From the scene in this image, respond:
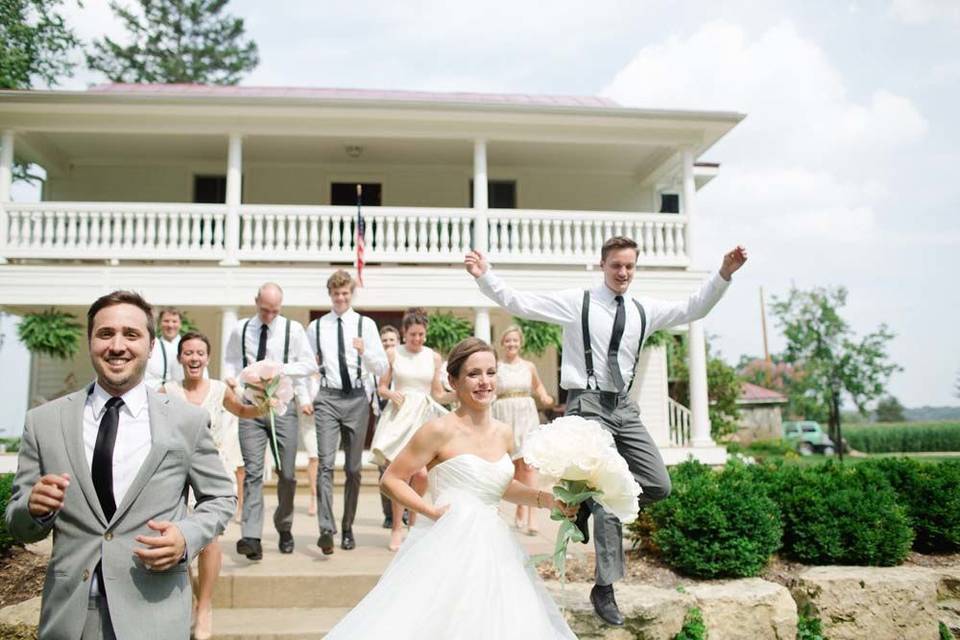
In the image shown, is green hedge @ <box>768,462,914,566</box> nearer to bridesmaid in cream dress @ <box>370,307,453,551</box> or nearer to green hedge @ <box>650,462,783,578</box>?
green hedge @ <box>650,462,783,578</box>

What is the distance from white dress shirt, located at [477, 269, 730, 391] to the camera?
4.95 metres

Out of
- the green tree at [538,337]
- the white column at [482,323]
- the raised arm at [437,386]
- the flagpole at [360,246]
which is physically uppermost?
the flagpole at [360,246]

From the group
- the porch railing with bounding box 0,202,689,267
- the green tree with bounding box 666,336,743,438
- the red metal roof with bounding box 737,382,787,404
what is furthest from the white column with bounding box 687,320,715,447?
the red metal roof with bounding box 737,382,787,404

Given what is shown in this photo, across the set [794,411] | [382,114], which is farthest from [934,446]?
[382,114]

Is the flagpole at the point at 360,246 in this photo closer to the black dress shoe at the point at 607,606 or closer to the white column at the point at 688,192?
the white column at the point at 688,192

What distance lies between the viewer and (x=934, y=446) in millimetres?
33562

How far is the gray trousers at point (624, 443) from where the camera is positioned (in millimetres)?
4629

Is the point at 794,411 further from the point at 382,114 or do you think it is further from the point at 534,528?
the point at 534,528

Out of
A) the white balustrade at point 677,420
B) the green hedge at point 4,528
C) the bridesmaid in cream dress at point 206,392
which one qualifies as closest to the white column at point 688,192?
the white balustrade at point 677,420

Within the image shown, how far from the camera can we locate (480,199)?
555 inches

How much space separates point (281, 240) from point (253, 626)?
960 cm

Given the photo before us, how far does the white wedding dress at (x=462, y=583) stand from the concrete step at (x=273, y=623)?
180cm

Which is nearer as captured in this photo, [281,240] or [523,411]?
[523,411]

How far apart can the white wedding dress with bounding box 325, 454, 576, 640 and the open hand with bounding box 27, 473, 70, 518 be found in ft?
4.39
